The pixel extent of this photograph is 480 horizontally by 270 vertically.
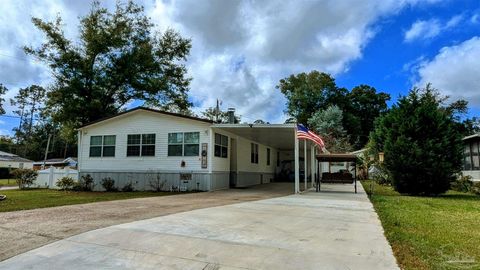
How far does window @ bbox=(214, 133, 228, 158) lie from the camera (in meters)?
17.8

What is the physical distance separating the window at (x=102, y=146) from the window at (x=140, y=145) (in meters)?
1.08

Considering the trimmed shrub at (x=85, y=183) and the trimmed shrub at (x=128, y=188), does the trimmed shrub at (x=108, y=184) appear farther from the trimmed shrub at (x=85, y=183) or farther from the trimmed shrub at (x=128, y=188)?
the trimmed shrub at (x=85, y=183)

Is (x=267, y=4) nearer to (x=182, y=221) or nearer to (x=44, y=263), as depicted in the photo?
(x=182, y=221)

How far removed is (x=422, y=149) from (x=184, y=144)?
1058 centimetres

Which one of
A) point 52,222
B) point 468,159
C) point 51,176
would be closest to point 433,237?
point 52,222

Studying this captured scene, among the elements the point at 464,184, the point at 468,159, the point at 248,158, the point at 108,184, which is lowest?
the point at 108,184

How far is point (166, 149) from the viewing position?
1791 cm

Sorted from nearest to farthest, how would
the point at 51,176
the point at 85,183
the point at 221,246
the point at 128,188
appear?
the point at 221,246 < the point at 128,188 < the point at 85,183 < the point at 51,176

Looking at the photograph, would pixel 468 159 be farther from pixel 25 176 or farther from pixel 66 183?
pixel 25 176

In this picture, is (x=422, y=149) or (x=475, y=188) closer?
(x=422, y=149)

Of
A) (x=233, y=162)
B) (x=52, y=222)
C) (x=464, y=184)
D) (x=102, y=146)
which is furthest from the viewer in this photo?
(x=233, y=162)

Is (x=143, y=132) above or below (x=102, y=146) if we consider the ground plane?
above

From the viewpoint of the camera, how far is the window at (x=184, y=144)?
17297mm

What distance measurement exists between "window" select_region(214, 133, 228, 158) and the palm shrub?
7.72 m
